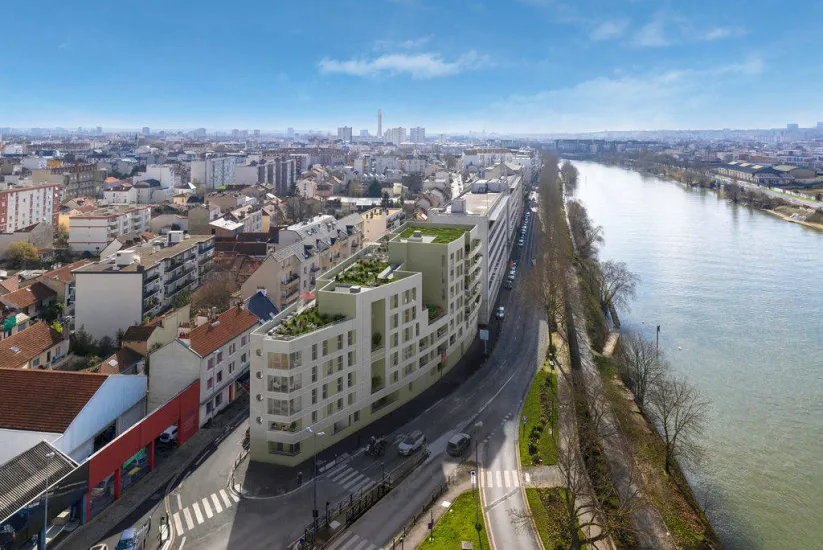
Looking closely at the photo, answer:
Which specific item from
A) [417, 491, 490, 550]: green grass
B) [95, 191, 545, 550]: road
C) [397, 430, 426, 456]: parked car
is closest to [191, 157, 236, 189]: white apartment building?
[95, 191, 545, 550]: road

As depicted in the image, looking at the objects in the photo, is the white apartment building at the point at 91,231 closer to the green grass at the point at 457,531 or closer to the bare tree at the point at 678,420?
the green grass at the point at 457,531

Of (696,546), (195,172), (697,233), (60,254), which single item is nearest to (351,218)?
(60,254)

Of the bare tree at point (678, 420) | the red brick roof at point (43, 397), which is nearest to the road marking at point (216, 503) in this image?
the red brick roof at point (43, 397)

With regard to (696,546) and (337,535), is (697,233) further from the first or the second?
(337,535)

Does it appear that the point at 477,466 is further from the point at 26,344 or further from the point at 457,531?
the point at 26,344

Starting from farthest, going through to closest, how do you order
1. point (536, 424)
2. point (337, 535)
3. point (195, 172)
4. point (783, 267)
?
1. point (195, 172)
2. point (783, 267)
3. point (536, 424)
4. point (337, 535)

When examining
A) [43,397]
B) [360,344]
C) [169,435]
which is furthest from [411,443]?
Result: [43,397]
